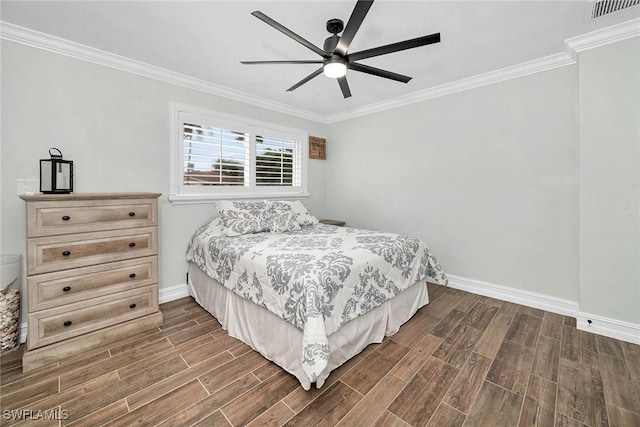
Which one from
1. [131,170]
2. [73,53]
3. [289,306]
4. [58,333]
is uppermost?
[73,53]

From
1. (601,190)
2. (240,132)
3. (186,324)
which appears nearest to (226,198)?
(240,132)

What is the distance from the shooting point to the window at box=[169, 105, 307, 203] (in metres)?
3.07

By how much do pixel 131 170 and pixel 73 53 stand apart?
109cm

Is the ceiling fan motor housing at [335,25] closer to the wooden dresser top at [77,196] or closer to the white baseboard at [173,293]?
the wooden dresser top at [77,196]

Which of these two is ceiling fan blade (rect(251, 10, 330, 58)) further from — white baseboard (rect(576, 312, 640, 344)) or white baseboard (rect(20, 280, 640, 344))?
white baseboard (rect(576, 312, 640, 344))

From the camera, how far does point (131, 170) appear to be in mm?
2744

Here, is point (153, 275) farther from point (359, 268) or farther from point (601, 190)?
point (601, 190)

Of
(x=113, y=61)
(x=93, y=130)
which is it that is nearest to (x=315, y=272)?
(x=93, y=130)

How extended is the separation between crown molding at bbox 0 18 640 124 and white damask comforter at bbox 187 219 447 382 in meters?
1.75

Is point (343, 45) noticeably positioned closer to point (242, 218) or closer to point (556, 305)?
point (242, 218)

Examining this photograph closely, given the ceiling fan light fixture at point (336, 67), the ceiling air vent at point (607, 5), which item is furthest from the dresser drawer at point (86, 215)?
the ceiling air vent at point (607, 5)

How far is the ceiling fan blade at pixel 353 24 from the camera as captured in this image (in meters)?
1.42

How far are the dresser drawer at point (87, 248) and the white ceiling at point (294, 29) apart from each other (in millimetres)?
1678

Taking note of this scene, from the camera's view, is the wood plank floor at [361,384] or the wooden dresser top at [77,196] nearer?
the wood plank floor at [361,384]
